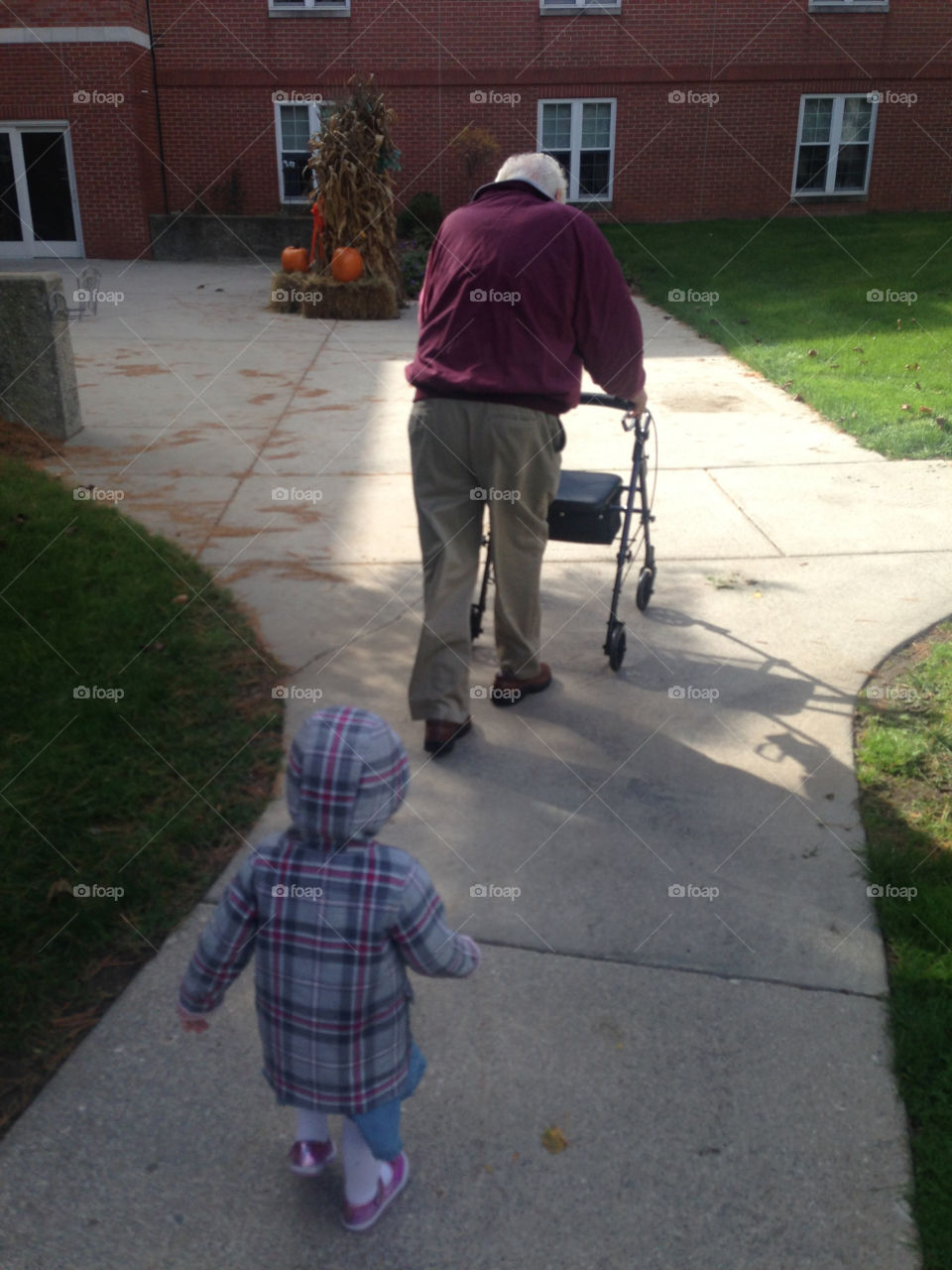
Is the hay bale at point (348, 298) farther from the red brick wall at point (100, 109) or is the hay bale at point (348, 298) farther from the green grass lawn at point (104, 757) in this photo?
the green grass lawn at point (104, 757)

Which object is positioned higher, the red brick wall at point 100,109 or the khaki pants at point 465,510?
the red brick wall at point 100,109

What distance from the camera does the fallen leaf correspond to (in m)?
2.47

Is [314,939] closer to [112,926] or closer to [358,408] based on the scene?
[112,926]

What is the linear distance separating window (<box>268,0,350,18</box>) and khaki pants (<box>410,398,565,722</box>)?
68.4 ft

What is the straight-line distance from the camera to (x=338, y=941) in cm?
209

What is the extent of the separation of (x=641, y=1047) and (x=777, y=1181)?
0.46m

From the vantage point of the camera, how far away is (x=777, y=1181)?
2.38 m

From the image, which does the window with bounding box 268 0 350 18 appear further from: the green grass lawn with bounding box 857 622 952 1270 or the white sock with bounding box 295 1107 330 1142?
the white sock with bounding box 295 1107 330 1142

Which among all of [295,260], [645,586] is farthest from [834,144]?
[645,586]

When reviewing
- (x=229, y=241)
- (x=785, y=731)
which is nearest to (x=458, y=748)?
(x=785, y=731)

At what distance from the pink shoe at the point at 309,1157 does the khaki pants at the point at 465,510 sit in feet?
6.14

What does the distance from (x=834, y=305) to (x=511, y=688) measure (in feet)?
33.3

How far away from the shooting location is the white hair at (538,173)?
150 inches

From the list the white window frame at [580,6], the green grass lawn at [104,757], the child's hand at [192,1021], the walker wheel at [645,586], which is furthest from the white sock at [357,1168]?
the white window frame at [580,6]
